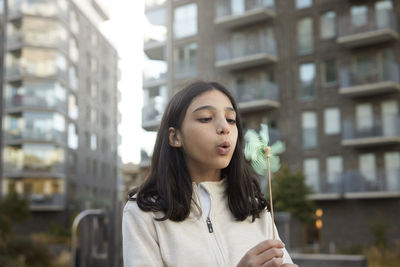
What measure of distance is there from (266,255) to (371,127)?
70.9 feet

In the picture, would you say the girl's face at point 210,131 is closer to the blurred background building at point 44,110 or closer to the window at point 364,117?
the window at point 364,117

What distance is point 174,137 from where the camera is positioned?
75.8 inches

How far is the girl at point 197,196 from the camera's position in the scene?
1.73m

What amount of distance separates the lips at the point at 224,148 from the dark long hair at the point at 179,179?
16 centimetres

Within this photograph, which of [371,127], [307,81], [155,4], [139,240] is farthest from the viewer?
[155,4]

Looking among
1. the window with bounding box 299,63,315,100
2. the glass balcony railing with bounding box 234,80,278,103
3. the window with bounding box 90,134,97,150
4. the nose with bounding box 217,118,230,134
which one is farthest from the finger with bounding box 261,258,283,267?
the window with bounding box 90,134,97,150

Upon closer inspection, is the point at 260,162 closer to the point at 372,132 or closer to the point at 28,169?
the point at 372,132

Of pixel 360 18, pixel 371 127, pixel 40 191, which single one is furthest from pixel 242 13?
pixel 40 191

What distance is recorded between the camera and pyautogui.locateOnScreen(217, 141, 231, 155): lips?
1.80 m

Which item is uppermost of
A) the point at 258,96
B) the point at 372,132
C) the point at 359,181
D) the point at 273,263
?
the point at 258,96

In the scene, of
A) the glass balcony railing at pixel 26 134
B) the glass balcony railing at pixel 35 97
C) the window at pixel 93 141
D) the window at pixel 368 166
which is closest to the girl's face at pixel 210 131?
the window at pixel 368 166

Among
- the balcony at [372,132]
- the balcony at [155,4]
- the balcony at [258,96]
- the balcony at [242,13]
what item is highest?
the balcony at [155,4]

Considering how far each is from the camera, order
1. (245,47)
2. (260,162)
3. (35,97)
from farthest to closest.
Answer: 1. (35,97)
2. (245,47)
3. (260,162)

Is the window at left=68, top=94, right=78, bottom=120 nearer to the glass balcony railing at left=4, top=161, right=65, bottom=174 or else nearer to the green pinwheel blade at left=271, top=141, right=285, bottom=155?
the glass balcony railing at left=4, top=161, right=65, bottom=174
